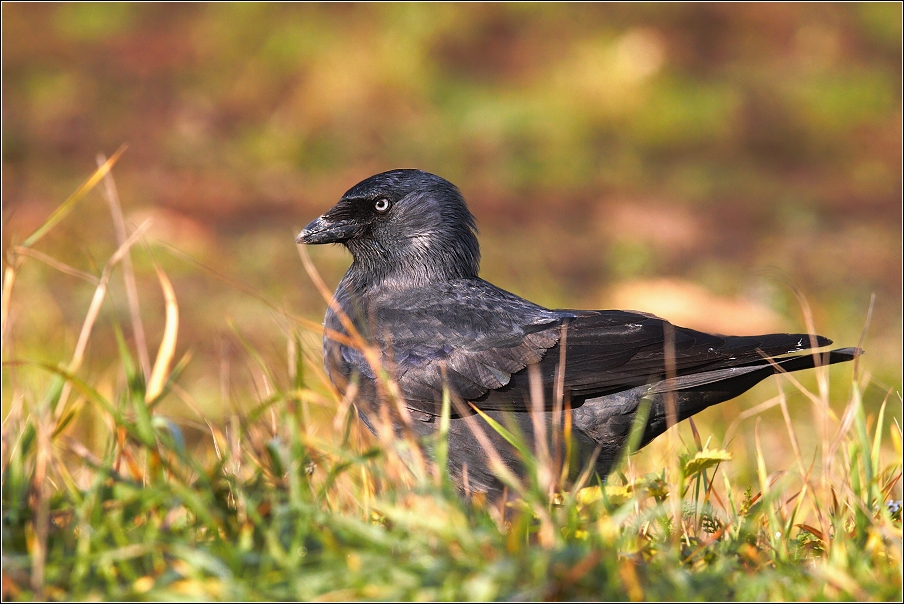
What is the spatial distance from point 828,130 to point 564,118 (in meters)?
3.61

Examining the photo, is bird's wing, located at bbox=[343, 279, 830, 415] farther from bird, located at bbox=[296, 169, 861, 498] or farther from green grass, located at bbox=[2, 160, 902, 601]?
green grass, located at bbox=[2, 160, 902, 601]

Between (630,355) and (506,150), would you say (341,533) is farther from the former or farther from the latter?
(506,150)

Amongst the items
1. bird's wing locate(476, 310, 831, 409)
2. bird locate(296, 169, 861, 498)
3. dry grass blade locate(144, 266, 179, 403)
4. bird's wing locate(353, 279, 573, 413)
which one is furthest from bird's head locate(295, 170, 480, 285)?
dry grass blade locate(144, 266, 179, 403)

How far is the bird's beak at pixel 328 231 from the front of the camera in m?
4.62

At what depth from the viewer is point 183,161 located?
11.7 m

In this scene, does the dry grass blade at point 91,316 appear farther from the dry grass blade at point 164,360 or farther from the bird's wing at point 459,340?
the bird's wing at point 459,340

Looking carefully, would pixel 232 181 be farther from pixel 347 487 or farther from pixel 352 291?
pixel 347 487

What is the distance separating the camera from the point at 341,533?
2.42 metres

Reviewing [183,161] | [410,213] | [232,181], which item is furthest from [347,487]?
[183,161]

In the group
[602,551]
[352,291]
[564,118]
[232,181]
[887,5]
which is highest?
[887,5]

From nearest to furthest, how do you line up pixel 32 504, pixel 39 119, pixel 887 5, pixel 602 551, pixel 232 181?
pixel 602 551 < pixel 32 504 < pixel 232 181 < pixel 39 119 < pixel 887 5

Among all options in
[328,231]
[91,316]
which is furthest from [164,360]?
[328,231]

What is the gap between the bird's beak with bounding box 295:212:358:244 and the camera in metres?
4.62

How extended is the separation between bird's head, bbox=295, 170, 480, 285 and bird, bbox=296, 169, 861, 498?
190 millimetres
